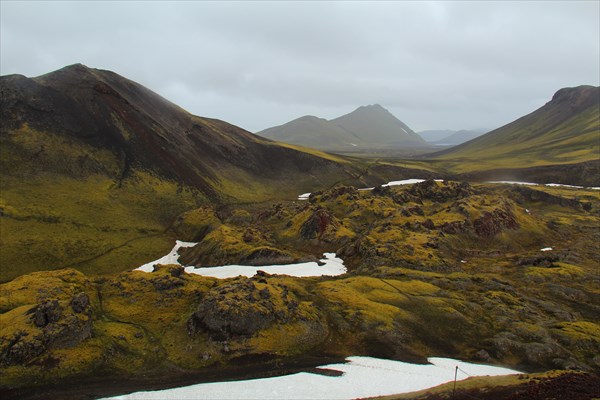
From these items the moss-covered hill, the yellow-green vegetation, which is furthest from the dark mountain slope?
the moss-covered hill

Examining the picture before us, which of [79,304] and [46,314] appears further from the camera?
[79,304]

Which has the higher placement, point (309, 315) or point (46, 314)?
point (46, 314)

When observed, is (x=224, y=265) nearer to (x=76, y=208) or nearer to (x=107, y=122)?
(x=76, y=208)

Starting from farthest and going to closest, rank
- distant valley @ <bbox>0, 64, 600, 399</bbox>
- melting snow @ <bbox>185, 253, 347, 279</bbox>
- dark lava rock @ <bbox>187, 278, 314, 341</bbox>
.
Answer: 1. melting snow @ <bbox>185, 253, 347, 279</bbox>
2. dark lava rock @ <bbox>187, 278, 314, 341</bbox>
3. distant valley @ <bbox>0, 64, 600, 399</bbox>

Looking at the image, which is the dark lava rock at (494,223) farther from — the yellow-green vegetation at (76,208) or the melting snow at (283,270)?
the yellow-green vegetation at (76,208)

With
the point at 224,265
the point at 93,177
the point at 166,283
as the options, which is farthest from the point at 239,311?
the point at 93,177

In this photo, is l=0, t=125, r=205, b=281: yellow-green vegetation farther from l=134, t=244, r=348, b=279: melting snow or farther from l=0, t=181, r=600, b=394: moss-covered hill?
l=0, t=181, r=600, b=394: moss-covered hill
